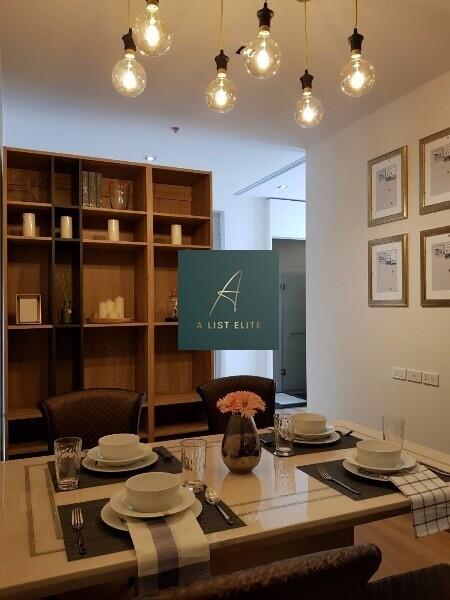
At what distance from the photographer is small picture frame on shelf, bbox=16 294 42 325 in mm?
2867

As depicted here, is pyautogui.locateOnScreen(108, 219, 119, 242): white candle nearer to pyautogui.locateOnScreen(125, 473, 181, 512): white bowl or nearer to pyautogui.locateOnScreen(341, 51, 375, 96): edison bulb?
pyautogui.locateOnScreen(341, 51, 375, 96): edison bulb

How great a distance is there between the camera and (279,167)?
16.0 feet

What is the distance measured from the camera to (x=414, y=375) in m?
3.02

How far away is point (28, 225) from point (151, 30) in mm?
1726

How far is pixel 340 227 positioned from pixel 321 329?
845 mm

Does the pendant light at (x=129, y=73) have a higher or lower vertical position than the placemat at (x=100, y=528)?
higher

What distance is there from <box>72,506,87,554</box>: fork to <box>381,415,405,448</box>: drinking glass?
1033 mm

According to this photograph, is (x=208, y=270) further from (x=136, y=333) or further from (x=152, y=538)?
(x=152, y=538)

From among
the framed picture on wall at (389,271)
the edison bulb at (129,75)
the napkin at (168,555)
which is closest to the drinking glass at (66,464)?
the napkin at (168,555)

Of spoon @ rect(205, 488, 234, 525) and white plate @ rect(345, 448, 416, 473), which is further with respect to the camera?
white plate @ rect(345, 448, 416, 473)

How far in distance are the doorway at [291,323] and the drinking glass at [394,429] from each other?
4.98 metres

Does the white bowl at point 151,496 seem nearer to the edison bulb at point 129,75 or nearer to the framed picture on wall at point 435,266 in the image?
the edison bulb at point 129,75

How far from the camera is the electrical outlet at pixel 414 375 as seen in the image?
2.98m

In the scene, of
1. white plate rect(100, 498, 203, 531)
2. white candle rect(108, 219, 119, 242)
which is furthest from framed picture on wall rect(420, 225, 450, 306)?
white plate rect(100, 498, 203, 531)
